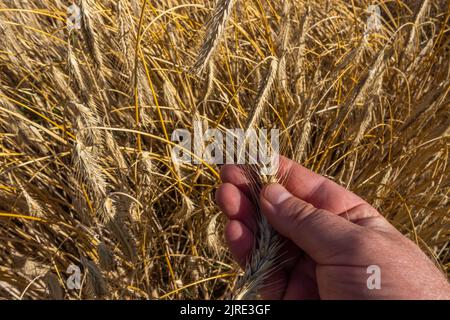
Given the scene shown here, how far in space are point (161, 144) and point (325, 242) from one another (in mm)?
567

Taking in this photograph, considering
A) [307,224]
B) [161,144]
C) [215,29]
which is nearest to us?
[215,29]

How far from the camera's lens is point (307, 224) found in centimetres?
80

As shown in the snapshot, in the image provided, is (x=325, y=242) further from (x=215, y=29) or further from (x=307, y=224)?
(x=215, y=29)

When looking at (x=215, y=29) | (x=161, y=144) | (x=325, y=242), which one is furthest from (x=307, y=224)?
(x=161, y=144)

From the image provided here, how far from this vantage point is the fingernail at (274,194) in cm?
82

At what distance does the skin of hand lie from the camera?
73 centimetres

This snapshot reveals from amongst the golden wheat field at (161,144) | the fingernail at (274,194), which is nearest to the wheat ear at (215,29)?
the golden wheat field at (161,144)

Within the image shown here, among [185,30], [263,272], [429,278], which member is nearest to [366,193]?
[429,278]

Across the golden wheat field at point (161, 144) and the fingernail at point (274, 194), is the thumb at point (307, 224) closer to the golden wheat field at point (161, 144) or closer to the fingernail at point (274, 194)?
the fingernail at point (274, 194)

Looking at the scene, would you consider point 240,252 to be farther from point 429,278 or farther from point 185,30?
point 185,30

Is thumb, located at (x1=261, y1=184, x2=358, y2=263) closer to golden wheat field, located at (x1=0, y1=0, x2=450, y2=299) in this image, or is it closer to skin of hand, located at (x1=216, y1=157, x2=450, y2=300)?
skin of hand, located at (x1=216, y1=157, x2=450, y2=300)

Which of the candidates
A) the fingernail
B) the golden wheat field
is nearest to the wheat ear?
the golden wheat field

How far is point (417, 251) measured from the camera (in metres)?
0.78

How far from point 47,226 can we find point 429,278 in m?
0.86
